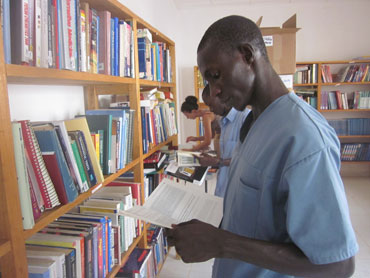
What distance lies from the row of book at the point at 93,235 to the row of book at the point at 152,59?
0.79 meters

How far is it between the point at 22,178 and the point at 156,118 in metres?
1.42

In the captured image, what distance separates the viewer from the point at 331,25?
4.46 m

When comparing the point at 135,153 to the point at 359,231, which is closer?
the point at 135,153

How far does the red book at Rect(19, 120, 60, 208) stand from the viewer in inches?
29.6

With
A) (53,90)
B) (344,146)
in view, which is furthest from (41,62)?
(344,146)

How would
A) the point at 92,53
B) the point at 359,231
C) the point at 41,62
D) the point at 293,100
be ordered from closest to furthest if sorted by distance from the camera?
the point at 293,100 < the point at 41,62 < the point at 92,53 < the point at 359,231

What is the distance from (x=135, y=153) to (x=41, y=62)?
2.90 feet

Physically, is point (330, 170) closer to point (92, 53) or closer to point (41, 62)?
point (41, 62)

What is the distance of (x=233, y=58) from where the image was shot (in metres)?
0.73

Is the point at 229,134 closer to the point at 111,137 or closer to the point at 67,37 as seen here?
the point at 111,137

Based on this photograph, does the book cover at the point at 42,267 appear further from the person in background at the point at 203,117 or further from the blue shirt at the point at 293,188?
the person in background at the point at 203,117

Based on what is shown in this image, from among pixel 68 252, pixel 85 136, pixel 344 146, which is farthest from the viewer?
pixel 344 146

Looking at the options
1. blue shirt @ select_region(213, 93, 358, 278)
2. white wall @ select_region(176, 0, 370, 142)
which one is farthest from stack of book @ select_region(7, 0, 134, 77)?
white wall @ select_region(176, 0, 370, 142)

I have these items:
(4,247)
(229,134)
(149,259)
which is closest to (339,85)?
(229,134)
